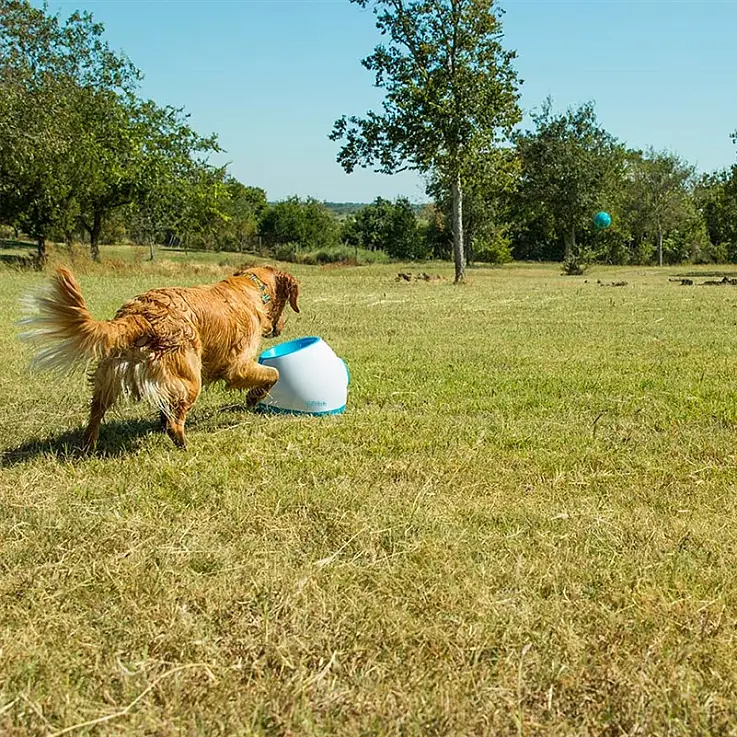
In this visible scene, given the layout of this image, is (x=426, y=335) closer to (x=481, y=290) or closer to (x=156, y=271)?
(x=481, y=290)

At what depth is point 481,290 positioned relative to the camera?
77.9 feet

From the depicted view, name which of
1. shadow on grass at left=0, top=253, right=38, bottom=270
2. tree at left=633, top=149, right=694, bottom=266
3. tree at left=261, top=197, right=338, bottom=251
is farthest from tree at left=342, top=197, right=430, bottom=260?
shadow on grass at left=0, top=253, right=38, bottom=270

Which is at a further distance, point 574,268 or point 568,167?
point 568,167

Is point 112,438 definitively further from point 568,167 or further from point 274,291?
point 568,167

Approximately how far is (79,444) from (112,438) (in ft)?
0.82

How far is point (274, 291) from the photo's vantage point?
6551 millimetres

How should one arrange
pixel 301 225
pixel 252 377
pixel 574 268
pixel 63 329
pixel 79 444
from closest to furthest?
pixel 63 329
pixel 79 444
pixel 252 377
pixel 574 268
pixel 301 225

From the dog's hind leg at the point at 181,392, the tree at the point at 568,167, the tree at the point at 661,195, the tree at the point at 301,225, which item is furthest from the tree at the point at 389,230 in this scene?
the dog's hind leg at the point at 181,392

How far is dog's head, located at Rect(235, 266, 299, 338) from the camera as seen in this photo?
637 centimetres

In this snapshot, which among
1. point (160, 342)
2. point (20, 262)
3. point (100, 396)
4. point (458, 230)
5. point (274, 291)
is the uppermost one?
point (458, 230)

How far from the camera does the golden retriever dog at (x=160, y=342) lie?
4.70m

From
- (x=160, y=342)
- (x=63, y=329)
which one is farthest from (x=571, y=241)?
(x=63, y=329)

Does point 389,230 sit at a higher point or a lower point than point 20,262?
higher

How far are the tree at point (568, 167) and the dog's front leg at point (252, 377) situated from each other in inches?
1754
